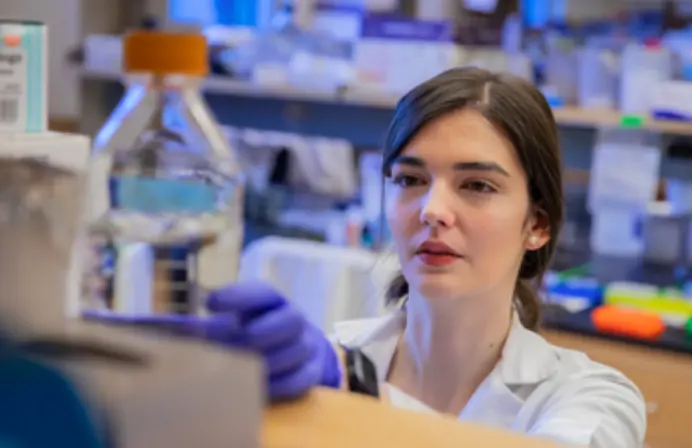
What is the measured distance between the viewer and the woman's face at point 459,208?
1313 mm

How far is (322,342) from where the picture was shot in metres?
0.74

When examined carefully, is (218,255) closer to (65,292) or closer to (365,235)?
(65,292)

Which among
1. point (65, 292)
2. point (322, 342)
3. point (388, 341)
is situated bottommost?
point (388, 341)

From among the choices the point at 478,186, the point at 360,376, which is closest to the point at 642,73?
the point at 478,186

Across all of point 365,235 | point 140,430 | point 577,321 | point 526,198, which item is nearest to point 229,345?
point 140,430

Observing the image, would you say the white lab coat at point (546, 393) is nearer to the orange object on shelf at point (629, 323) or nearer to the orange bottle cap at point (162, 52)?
the orange bottle cap at point (162, 52)

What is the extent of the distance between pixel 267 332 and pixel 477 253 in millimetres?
811

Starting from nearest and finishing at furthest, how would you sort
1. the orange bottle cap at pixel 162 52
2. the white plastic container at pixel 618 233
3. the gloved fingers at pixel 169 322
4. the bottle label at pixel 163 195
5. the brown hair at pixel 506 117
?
1. the gloved fingers at pixel 169 322
2. the bottle label at pixel 163 195
3. the orange bottle cap at pixel 162 52
4. the brown hair at pixel 506 117
5. the white plastic container at pixel 618 233

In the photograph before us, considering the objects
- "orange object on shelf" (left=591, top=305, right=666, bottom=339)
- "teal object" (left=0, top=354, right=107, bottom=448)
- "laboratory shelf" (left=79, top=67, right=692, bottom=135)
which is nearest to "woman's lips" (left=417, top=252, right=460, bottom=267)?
"teal object" (left=0, top=354, right=107, bottom=448)

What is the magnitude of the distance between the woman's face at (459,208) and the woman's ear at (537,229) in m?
0.03

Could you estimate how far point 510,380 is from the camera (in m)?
1.35

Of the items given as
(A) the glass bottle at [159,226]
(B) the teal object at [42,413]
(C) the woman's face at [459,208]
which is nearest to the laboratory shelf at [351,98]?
(C) the woman's face at [459,208]

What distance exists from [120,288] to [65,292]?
6.8 inches

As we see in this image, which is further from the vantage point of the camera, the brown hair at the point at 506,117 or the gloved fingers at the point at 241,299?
the brown hair at the point at 506,117
